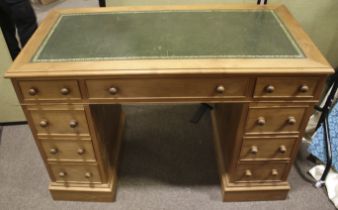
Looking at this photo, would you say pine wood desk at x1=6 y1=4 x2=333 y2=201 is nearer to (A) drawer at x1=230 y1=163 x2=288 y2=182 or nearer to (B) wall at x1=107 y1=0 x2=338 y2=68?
(A) drawer at x1=230 y1=163 x2=288 y2=182

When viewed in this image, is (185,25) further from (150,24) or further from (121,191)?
(121,191)

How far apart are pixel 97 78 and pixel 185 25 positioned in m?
0.46

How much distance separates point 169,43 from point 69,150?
62cm

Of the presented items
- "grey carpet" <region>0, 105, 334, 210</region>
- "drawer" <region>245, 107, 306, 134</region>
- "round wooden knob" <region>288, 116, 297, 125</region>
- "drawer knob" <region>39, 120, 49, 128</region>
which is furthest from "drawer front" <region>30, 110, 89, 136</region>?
"round wooden knob" <region>288, 116, 297, 125</region>

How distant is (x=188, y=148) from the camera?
5.65 ft

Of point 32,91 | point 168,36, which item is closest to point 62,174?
point 32,91

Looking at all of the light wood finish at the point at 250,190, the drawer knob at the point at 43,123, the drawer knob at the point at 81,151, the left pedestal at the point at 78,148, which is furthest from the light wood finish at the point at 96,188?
the light wood finish at the point at 250,190

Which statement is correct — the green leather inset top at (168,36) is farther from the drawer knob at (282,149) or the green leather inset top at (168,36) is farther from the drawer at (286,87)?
the drawer knob at (282,149)

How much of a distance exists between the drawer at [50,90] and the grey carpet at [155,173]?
2.07ft

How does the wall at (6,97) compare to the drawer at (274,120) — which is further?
the wall at (6,97)

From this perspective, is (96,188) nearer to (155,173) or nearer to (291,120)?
(155,173)

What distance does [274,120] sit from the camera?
3.75ft

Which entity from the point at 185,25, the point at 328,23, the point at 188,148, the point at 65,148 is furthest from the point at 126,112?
the point at 328,23

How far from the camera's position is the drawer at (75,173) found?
4.31ft
